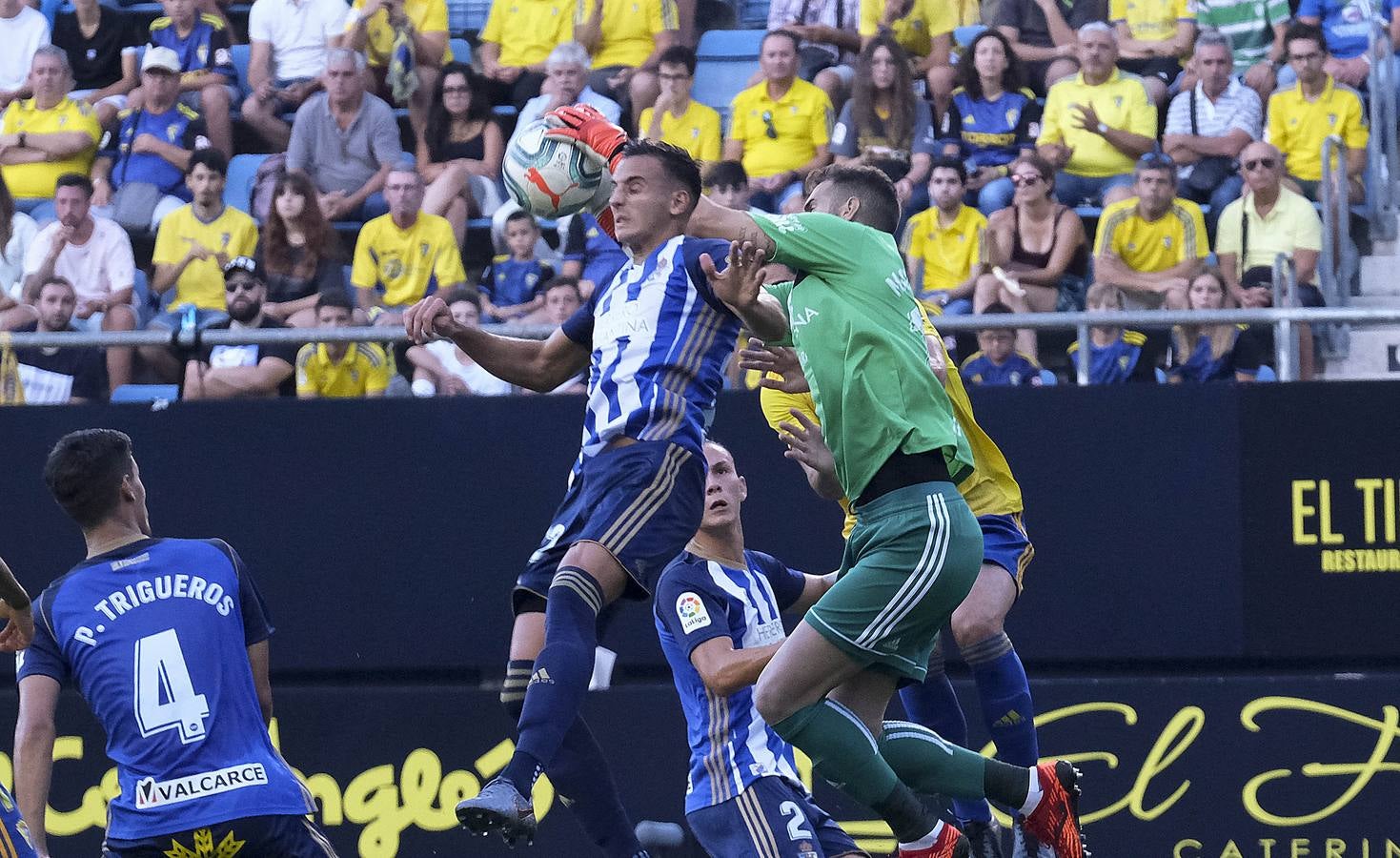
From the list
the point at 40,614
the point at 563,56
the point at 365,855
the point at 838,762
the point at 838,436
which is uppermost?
the point at 563,56

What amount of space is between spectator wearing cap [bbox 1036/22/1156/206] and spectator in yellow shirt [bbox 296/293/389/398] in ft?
14.1

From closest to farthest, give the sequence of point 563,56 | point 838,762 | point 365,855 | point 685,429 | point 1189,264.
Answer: point 838,762 → point 685,429 → point 365,855 → point 1189,264 → point 563,56

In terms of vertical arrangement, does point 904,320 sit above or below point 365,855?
above

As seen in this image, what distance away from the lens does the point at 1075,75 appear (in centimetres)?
1077

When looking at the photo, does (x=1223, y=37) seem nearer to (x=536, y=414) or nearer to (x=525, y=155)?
(x=536, y=414)

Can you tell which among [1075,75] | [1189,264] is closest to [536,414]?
[1189,264]

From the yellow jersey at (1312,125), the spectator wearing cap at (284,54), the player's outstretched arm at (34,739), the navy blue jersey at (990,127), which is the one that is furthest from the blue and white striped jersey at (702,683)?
the spectator wearing cap at (284,54)

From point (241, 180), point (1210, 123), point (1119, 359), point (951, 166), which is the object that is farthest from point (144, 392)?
point (1210, 123)

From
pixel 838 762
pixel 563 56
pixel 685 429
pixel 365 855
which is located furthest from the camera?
pixel 563 56

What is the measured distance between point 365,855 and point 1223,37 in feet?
22.6

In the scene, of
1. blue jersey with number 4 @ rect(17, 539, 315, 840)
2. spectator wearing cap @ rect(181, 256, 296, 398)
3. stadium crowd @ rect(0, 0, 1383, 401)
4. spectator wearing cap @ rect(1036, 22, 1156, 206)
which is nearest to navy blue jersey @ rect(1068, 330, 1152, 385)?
stadium crowd @ rect(0, 0, 1383, 401)

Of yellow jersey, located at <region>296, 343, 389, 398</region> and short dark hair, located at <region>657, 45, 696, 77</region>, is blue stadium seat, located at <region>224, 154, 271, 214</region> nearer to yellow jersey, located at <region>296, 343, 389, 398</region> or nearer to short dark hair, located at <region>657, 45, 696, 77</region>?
short dark hair, located at <region>657, 45, 696, 77</region>

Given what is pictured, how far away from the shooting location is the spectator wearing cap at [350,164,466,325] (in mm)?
10188

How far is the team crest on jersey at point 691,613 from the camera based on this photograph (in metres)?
5.86
